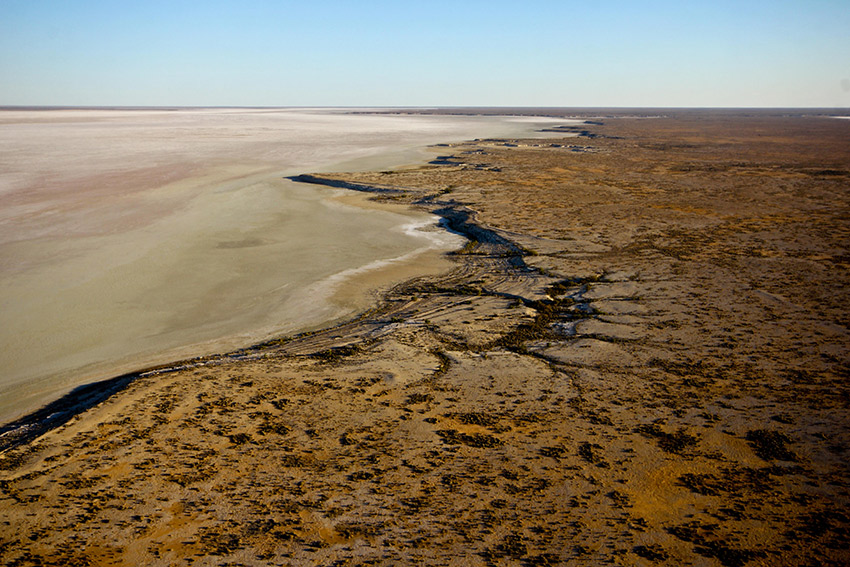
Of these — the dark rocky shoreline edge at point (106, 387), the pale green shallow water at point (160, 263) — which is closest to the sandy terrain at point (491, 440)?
the dark rocky shoreline edge at point (106, 387)

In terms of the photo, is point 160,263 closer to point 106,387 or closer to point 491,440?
point 106,387

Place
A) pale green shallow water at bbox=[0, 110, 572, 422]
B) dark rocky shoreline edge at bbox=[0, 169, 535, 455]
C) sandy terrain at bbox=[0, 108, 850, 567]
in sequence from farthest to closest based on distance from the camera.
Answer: pale green shallow water at bbox=[0, 110, 572, 422], dark rocky shoreline edge at bbox=[0, 169, 535, 455], sandy terrain at bbox=[0, 108, 850, 567]

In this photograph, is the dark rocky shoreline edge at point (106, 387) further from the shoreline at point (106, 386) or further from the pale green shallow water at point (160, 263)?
the pale green shallow water at point (160, 263)

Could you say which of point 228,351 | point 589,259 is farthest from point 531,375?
point 589,259

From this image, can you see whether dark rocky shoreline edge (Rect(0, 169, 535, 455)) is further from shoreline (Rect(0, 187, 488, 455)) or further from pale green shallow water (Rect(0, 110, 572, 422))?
pale green shallow water (Rect(0, 110, 572, 422))

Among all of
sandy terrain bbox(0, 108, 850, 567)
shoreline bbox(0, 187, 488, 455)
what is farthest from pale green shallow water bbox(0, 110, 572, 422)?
sandy terrain bbox(0, 108, 850, 567)
